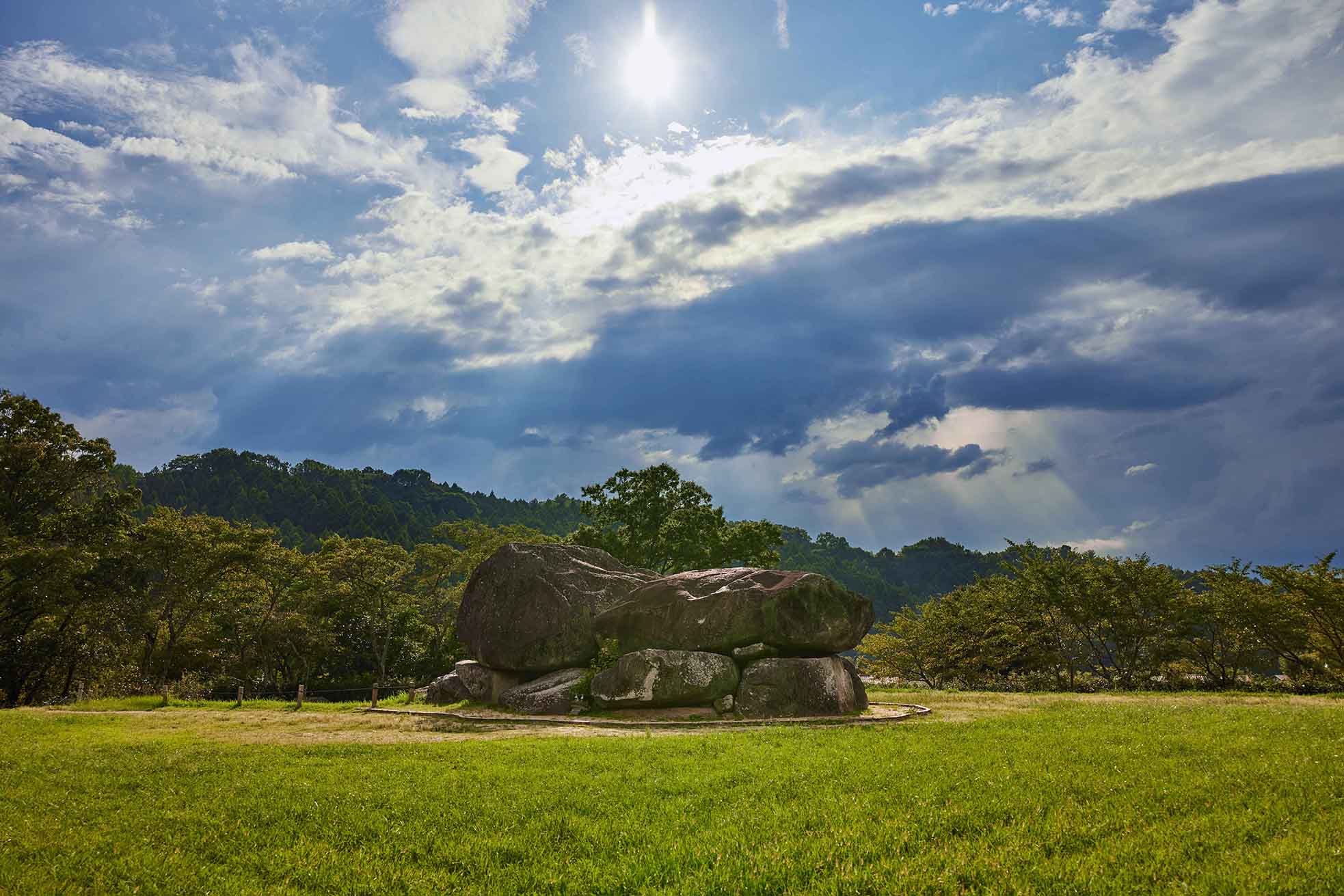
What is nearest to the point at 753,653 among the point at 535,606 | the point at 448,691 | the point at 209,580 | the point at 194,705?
the point at 535,606

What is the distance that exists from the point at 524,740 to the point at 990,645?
114 feet

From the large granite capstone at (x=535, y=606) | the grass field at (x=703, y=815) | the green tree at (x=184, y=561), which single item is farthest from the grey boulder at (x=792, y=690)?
the green tree at (x=184, y=561)

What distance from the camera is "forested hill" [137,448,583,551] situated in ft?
438

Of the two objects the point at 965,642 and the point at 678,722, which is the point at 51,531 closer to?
the point at 678,722

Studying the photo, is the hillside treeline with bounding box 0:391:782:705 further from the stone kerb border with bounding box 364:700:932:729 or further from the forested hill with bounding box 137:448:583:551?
the forested hill with bounding box 137:448:583:551

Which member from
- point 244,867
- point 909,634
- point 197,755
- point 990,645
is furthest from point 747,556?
point 244,867

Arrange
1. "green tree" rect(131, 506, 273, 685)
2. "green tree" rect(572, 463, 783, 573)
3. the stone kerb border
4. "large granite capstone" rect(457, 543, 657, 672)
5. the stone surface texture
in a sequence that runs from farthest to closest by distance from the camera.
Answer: "green tree" rect(572, 463, 783, 573), "green tree" rect(131, 506, 273, 685), "large granite capstone" rect(457, 543, 657, 672), the stone surface texture, the stone kerb border

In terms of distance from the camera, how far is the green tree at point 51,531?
34875 millimetres

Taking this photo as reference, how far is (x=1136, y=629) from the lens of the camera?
127ft

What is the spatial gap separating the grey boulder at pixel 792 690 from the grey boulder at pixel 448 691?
12850mm

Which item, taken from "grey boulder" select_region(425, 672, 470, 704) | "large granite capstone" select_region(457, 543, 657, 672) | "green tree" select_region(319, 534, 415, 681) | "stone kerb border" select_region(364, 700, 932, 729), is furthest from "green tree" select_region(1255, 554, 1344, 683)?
"green tree" select_region(319, 534, 415, 681)

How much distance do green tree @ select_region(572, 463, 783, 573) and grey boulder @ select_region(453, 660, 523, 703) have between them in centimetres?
3109

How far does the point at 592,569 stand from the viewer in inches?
1305

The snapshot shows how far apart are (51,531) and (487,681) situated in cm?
2590
